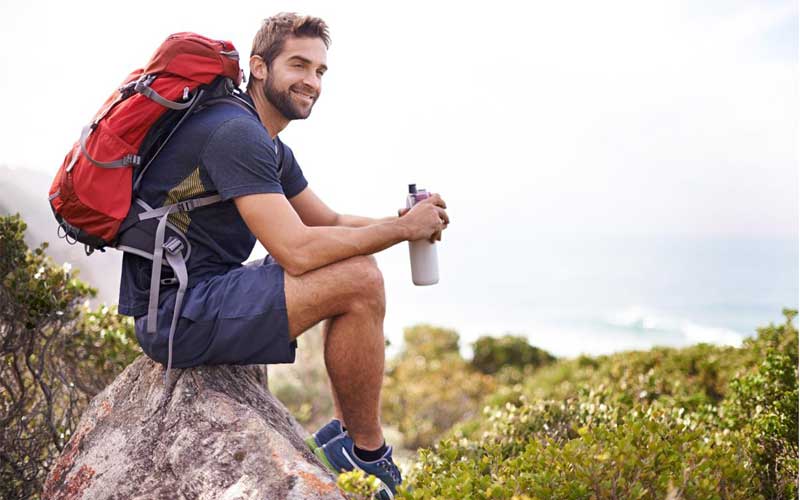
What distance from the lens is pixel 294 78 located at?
153 inches

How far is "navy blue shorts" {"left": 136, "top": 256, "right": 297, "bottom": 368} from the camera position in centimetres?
329

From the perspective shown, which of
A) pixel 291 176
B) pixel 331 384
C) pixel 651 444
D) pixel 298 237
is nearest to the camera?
pixel 651 444

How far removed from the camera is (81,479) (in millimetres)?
3332

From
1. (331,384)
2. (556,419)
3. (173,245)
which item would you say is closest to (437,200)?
(331,384)

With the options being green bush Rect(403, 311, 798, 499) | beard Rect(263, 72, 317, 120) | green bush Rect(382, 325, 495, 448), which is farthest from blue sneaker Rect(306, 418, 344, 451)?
green bush Rect(382, 325, 495, 448)

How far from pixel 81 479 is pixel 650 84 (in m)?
57.9

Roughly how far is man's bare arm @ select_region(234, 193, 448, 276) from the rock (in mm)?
646

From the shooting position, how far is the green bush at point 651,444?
2.85m

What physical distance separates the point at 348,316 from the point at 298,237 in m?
0.40

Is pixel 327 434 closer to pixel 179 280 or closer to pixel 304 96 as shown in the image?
pixel 179 280

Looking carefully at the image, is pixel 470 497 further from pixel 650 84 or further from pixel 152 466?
pixel 650 84

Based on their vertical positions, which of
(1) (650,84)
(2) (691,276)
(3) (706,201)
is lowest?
(2) (691,276)

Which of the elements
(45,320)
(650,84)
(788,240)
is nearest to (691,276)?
(788,240)

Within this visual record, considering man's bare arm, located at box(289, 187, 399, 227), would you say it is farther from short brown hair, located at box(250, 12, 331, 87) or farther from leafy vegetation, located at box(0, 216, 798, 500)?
leafy vegetation, located at box(0, 216, 798, 500)
